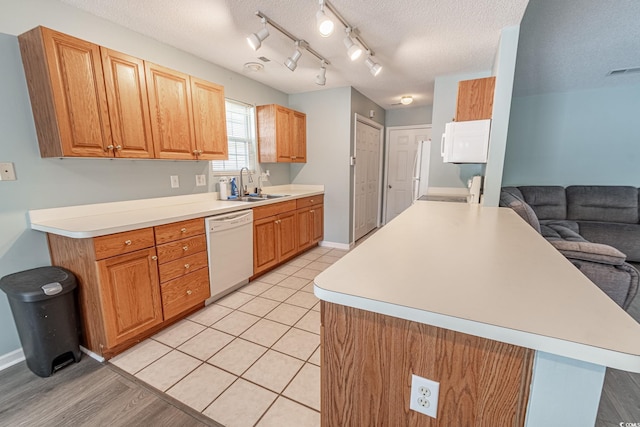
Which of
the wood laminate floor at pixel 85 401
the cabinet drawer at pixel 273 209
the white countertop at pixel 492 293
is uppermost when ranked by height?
the white countertop at pixel 492 293

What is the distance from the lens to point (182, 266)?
216 cm

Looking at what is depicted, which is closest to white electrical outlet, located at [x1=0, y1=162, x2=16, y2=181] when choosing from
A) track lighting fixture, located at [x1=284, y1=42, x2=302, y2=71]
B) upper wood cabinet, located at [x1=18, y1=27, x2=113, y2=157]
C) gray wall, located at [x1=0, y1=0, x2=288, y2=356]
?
gray wall, located at [x1=0, y1=0, x2=288, y2=356]

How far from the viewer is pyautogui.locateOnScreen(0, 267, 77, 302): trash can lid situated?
1.52 metres

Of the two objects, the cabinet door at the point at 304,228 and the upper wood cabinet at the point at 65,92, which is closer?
the upper wood cabinet at the point at 65,92

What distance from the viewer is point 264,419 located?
139cm

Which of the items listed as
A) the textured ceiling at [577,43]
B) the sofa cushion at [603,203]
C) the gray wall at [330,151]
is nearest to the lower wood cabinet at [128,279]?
the gray wall at [330,151]

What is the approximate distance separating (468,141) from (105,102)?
290cm

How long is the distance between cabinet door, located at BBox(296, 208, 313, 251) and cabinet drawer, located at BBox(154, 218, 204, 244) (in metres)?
1.58

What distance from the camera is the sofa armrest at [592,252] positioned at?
6.05 ft

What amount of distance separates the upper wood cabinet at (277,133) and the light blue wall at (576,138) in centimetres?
352

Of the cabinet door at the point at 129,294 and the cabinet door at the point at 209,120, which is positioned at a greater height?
the cabinet door at the point at 209,120

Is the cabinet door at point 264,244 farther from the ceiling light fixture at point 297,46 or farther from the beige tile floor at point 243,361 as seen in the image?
the ceiling light fixture at point 297,46

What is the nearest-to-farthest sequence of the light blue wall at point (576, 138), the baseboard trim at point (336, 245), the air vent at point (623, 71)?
1. the air vent at point (623, 71)
2. the light blue wall at point (576, 138)
3. the baseboard trim at point (336, 245)

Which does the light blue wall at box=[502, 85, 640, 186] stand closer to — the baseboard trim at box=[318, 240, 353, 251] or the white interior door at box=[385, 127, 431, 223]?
the white interior door at box=[385, 127, 431, 223]
